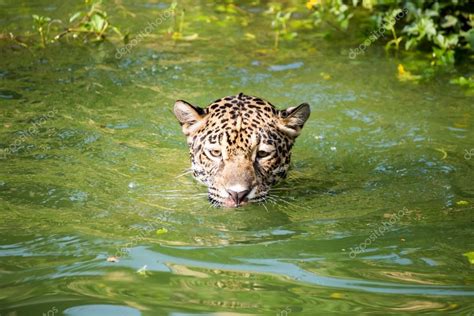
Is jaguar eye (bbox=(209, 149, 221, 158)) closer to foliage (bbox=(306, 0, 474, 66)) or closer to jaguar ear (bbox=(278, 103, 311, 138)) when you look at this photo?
jaguar ear (bbox=(278, 103, 311, 138))

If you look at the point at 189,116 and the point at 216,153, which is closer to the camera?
the point at 216,153

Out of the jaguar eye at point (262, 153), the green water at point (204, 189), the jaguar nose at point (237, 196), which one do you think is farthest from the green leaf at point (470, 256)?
the jaguar eye at point (262, 153)

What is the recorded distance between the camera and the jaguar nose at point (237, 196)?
856cm

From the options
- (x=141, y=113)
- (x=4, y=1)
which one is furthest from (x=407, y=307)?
(x=4, y=1)

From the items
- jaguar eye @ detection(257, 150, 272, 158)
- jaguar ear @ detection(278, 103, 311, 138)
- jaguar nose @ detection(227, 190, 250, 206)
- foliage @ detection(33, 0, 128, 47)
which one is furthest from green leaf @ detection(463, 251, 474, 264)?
foliage @ detection(33, 0, 128, 47)

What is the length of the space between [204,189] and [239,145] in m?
0.80

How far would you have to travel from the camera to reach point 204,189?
959 centimetres

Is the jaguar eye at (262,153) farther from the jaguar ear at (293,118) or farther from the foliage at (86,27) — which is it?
the foliage at (86,27)

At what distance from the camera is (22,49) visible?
45.3ft

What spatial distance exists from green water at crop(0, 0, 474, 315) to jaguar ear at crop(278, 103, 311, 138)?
0.64 metres

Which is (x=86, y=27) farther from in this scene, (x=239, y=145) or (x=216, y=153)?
(x=239, y=145)

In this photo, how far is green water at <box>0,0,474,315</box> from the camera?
6.93 m

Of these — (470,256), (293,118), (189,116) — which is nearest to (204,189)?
(189,116)

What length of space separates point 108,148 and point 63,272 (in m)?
3.51
